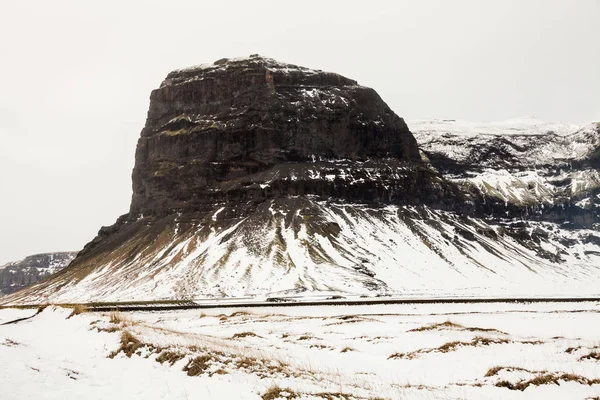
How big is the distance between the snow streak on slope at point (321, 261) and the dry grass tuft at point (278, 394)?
86.6 meters

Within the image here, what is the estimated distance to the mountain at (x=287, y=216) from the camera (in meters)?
116

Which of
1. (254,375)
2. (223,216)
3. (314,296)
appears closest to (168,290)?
(314,296)

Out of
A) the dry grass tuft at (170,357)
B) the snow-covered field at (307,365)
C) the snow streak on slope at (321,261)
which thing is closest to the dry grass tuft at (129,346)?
the snow-covered field at (307,365)

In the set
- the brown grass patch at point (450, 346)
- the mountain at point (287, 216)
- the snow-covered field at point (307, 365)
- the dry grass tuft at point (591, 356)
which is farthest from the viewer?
the mountain at point (287, 216)

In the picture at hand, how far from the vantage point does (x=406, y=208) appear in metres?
170

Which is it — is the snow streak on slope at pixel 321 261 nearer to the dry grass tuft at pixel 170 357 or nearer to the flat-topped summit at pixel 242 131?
the flat-topped summit at pixel 242 131

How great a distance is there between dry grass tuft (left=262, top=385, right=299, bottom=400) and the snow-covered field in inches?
1.2

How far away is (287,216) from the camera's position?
495 feet

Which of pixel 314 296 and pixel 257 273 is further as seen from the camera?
pixel 257 273

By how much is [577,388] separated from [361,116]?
18225 cm

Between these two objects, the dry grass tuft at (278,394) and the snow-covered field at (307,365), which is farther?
the snow-covered field at (307,365)

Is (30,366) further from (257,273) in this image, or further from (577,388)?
(257,273)

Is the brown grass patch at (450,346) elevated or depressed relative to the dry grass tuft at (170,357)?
depressed

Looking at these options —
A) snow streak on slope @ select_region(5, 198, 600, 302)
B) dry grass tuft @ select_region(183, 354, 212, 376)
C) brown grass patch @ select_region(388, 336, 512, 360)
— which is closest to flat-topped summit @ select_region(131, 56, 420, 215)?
snow streak on slope @ select_region(5, 198, 600, 302)
